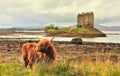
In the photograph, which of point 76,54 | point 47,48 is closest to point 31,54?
point 47,48

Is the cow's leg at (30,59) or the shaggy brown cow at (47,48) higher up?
the shaggy brown cow at (47,48)

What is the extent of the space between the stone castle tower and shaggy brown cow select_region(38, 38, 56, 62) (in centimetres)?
8796

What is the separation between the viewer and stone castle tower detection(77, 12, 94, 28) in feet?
339

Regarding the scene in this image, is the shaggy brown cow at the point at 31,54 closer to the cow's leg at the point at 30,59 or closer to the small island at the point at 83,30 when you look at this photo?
the cow's leg at the point at 30,59

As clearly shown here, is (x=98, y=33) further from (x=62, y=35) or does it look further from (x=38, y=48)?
(x=38, y=48)

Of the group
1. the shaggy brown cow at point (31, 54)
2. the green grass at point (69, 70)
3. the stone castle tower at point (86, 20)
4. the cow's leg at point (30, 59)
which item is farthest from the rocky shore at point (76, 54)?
the stone castle tower at point (86, 20)

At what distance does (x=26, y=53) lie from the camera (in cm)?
1703

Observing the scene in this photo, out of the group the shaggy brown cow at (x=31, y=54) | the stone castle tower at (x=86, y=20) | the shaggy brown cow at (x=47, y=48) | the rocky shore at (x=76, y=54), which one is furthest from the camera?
the stone castle tower at (x=86, y=20)

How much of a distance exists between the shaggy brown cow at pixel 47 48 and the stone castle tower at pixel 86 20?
88.0 meters

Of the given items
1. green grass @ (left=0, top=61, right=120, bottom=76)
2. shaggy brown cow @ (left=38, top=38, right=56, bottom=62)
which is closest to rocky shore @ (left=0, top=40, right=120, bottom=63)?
green grass @ (left=0, top=61, right=120, bottom=76)

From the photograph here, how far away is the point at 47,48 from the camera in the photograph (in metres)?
15.2

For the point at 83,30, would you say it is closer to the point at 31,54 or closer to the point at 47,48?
the point at 31,54

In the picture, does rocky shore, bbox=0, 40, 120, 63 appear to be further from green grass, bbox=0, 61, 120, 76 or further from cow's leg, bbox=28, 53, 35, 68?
cow's leg, bbox=28, 53, 35, 68

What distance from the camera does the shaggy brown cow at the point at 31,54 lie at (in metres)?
15.4
